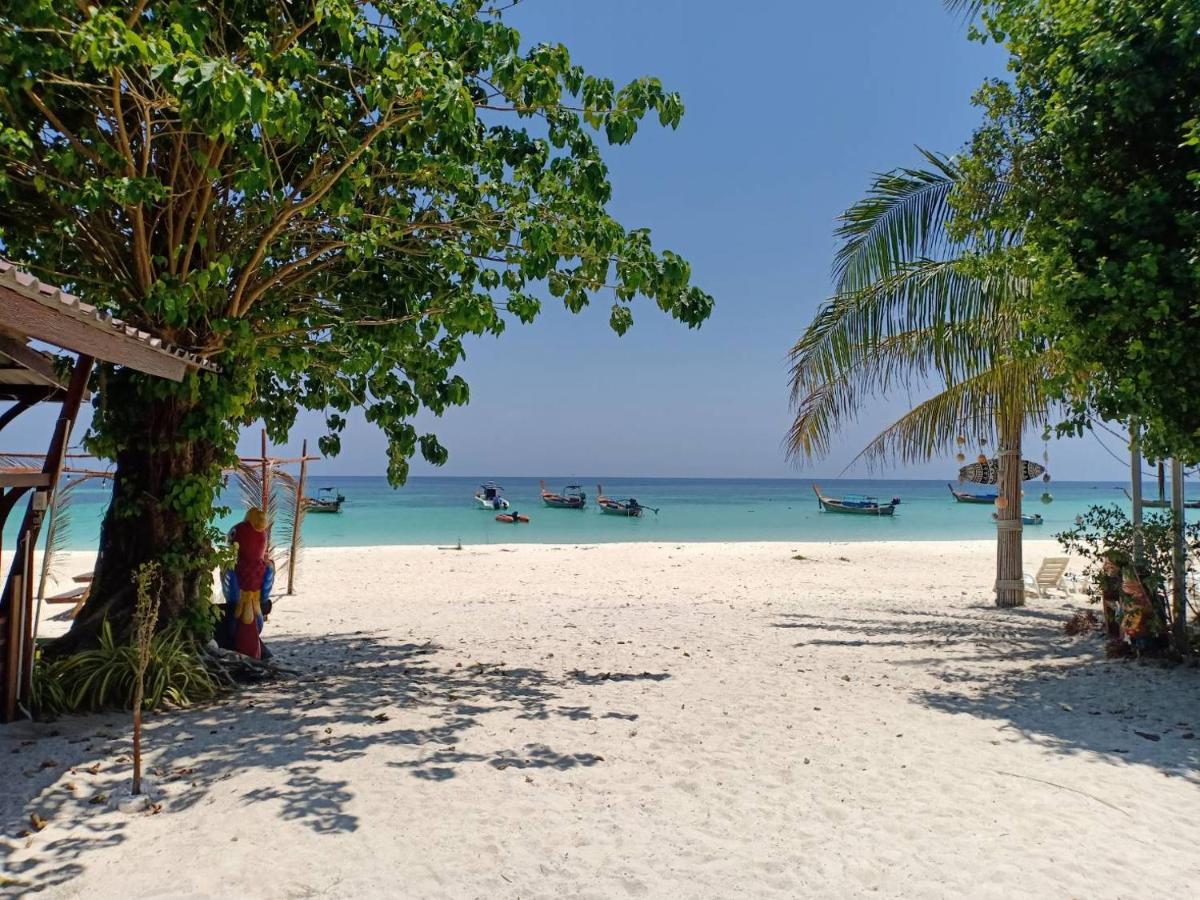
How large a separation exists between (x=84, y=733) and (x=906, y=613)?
30.8 ft

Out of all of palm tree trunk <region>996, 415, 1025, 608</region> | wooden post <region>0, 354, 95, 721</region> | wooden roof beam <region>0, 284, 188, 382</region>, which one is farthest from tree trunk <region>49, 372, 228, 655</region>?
palm tree trunk <region>996, 415, 1025, 608</region>

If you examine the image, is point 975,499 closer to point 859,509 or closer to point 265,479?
point 859,509

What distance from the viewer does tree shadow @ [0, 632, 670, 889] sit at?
3.85m

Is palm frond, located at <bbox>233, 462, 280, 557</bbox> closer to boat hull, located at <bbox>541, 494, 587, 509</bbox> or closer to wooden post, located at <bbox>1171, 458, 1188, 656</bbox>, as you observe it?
wooden post, located at <bbox>1171, 458, 1188, 656</bbox>

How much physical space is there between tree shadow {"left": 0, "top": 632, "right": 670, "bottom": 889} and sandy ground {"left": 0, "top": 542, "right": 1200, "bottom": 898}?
0.9 inches

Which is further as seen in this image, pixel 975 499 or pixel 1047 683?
pixel 975 499

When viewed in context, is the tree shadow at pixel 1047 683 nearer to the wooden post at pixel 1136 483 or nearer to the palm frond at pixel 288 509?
the wooden post at pixel 1136 483

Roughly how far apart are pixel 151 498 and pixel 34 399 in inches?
41.6

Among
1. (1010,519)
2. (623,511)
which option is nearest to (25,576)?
(1010,519)

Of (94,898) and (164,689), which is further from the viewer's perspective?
(164,689)

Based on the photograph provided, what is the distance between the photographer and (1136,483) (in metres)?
7.73

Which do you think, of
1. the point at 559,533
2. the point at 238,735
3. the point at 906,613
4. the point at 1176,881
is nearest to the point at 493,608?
the point at 906,613

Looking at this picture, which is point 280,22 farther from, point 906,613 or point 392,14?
point 906,613

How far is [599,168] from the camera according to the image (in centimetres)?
631
